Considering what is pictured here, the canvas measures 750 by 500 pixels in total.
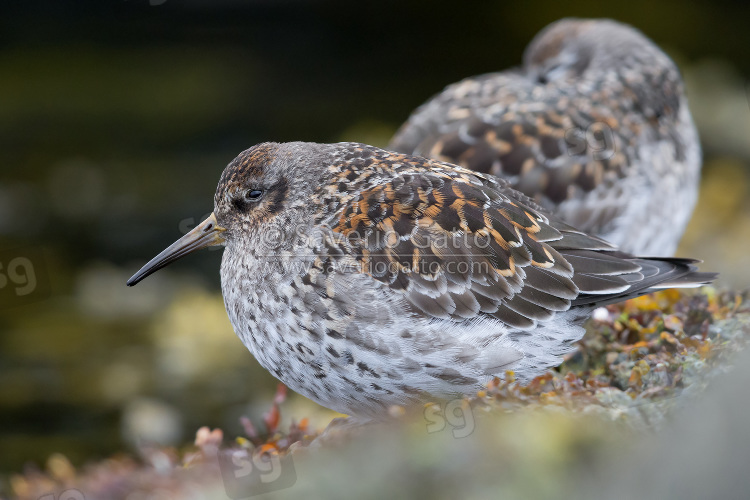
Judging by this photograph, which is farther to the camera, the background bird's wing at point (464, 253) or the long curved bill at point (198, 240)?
the long curved bill at point (198, 240)

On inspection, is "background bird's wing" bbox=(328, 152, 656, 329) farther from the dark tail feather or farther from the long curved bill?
the long curved bill

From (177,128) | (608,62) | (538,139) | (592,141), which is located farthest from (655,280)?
(177,128)

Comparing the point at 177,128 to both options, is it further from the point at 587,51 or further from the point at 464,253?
the point at 464,253

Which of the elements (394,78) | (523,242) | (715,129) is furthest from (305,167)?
(715,129)

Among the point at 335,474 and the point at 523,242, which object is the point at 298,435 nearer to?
the point at 523,242

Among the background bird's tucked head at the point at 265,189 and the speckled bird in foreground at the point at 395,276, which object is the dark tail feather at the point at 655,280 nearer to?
the speckled bird in foreground at the point at 395,276

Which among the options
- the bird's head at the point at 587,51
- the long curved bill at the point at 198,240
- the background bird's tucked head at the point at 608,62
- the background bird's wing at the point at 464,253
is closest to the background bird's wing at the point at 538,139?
the background bird's tucked head at the point at 608,62
